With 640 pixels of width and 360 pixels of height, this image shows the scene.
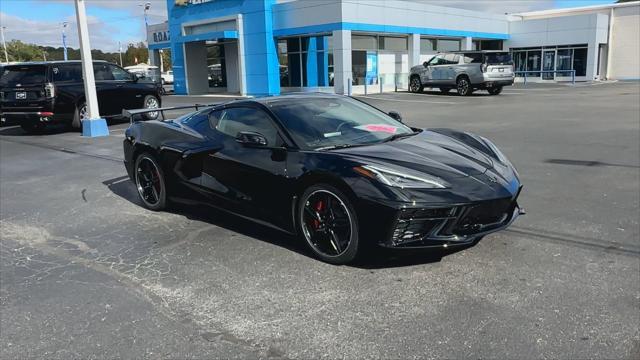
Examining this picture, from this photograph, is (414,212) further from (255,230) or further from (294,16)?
(294,16)

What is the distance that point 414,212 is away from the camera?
376 cm

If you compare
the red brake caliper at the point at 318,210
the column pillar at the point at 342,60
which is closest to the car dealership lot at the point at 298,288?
the red brake caliper at the point at 318,210

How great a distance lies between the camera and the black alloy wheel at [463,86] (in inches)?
957

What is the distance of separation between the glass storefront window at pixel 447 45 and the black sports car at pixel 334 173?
30645 mm

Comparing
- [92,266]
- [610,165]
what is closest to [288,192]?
[92,266]

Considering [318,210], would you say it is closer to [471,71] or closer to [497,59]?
[471,71]

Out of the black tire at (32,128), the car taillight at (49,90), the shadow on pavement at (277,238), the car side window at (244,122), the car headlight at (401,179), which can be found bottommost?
the shadow on pavement at (277,238)

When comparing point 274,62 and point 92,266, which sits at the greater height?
point 274,62

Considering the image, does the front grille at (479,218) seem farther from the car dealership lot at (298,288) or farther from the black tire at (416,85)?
the black tire at (416,85)

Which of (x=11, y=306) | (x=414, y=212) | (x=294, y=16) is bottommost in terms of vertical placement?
(x=11, y=306)

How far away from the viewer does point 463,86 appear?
A: 24.5 meters

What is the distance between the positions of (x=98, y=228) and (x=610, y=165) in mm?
6901

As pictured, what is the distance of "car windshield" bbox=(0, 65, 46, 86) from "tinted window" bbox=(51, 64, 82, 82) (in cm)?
27

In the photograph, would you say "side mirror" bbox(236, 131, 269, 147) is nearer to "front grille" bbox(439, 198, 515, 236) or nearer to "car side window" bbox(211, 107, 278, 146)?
"car side window" bbox(211, 107, 278, 146)
